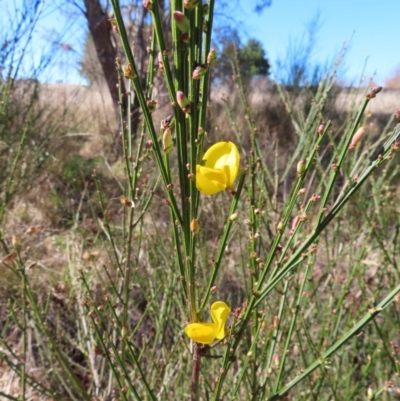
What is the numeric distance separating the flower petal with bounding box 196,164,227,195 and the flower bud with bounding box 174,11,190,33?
6.2 inches

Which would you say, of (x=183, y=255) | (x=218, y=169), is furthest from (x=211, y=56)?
(x=183, y=255)

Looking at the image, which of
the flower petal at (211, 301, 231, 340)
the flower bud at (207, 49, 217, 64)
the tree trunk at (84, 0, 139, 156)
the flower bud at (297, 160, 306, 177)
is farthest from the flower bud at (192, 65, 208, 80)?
the tree trunk at (84, 0, 139, 156)

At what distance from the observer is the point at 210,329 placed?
55 centimetres

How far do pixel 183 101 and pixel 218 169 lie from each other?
0.34 feet

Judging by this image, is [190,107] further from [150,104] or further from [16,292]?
[16,292]

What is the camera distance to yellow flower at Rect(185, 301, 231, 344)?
54 cm

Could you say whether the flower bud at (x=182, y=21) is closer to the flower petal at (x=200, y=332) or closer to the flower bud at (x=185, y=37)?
the flower bud at (x=185, y=37)

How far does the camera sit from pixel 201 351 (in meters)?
0.61

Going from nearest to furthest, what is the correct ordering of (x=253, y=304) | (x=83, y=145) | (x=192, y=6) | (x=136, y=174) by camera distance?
(x=192, y=6) → (x=253, y=304) → (x=136, y=174) → (x=83, y=145)

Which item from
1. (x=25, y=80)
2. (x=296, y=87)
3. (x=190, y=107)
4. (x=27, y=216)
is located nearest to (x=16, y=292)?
(x=27, y=216)

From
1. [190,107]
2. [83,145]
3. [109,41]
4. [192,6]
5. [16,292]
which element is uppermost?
[109,41]

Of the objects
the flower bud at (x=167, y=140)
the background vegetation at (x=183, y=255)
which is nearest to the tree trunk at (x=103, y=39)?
the background vegetation at (x=183, y=255)

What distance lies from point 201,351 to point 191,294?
10 centimetres

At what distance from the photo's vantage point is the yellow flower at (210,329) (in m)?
0.54
